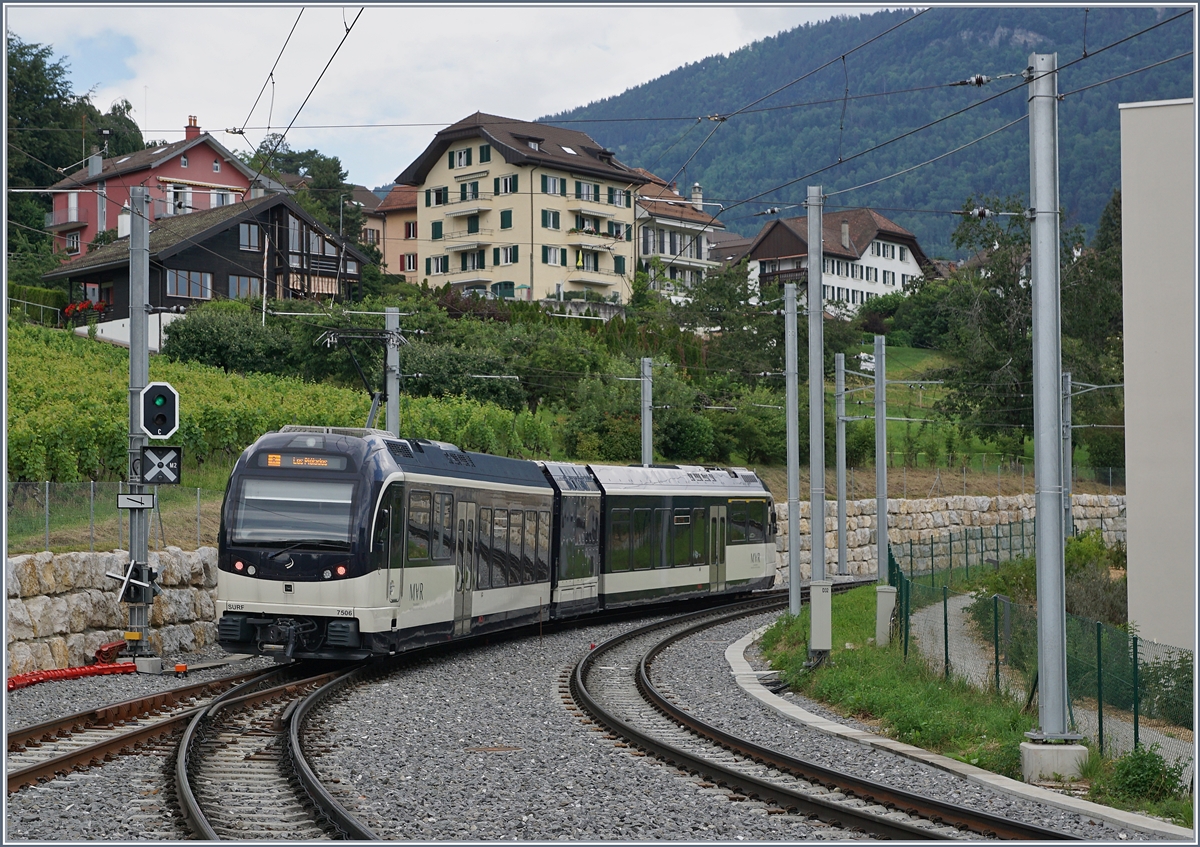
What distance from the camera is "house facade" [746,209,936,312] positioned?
4363 inches

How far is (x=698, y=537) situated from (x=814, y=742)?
1721 centimetres

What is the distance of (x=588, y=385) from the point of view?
4888 centimetres

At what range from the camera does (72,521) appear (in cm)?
1981

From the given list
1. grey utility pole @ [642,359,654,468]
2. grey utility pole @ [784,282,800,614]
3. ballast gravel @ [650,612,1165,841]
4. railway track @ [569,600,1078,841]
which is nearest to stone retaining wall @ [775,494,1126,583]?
grey utility pole @ [642,359,654,468]

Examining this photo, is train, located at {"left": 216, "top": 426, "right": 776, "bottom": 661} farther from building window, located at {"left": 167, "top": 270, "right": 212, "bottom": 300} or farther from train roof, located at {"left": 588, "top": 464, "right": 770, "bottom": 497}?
building window, located at {"left": 167, "top": 270, "right": 212, "bottom": 300}

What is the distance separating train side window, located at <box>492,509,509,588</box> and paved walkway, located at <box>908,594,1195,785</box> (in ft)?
20.8

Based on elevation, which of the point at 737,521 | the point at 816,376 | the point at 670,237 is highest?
the point at 670,237

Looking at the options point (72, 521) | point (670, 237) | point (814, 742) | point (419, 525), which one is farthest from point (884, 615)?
point (670, 237)

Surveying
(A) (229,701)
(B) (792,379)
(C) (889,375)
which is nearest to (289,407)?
(B) (792,379)

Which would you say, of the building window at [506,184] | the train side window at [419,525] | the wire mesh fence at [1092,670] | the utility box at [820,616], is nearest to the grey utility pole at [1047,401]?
the wire mesh fence at [1092,670]

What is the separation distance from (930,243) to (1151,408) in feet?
582

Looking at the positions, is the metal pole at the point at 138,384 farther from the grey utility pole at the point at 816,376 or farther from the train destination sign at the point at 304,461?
the grey utility pole at the point at 816,376

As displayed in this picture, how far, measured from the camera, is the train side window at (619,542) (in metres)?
26.9

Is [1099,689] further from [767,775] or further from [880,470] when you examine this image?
[880,470]
